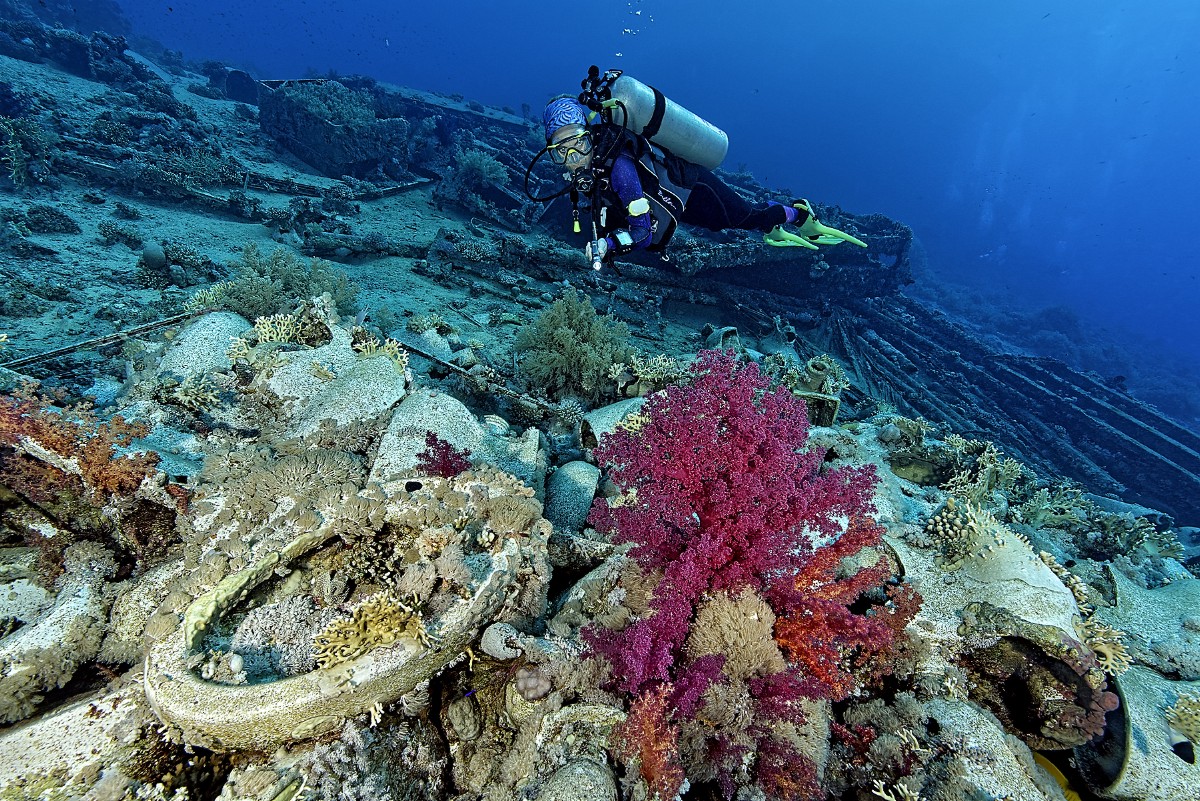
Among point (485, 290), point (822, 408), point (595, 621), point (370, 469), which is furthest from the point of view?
point (485, 290)

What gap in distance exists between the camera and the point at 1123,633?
3172 millimetres

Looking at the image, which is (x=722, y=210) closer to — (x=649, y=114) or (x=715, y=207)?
(x=715, y=207)

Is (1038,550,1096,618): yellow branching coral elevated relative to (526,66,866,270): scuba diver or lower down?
lower down

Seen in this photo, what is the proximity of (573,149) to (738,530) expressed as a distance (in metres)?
4.41

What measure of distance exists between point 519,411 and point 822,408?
3580mm

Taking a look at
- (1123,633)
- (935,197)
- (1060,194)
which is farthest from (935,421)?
(1060,194)

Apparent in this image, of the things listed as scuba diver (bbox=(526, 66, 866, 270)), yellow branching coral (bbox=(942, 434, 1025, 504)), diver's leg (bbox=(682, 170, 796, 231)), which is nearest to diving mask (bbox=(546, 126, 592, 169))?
scuba diver (bbox=(526, 66, 866, 270))

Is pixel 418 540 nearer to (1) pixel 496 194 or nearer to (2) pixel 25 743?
(2) pixel 25 743

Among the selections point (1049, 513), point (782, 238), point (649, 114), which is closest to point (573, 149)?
point (649, 114)

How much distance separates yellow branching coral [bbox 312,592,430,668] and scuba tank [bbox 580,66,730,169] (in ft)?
17.5

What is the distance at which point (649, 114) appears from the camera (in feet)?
18.4

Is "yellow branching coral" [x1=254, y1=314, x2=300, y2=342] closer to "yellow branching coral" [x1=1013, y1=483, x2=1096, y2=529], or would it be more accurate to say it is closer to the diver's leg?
the diver's leg

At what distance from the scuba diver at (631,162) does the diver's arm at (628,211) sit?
0.4 inches

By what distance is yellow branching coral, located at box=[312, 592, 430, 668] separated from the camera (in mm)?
2277
